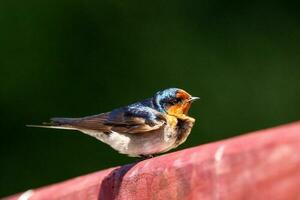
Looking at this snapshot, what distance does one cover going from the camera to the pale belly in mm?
3211

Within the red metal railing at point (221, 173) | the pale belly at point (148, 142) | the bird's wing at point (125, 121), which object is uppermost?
the red metal railing at point (221, 173)

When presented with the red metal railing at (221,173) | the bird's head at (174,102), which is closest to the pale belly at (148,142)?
the bird's head at (174,102)

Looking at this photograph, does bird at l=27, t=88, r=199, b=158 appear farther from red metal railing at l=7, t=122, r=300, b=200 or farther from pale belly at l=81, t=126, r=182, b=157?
red metal railing at l=7, t=122, r=300, b=200

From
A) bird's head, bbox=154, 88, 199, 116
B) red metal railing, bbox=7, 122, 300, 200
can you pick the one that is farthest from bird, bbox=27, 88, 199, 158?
red metal railing, bbox=7, 122, 300, 200

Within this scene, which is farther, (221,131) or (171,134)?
(221,131)

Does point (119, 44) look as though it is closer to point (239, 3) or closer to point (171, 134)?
point (239, 3)

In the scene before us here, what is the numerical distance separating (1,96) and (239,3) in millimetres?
1745

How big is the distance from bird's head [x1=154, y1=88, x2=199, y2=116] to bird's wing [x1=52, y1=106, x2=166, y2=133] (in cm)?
7

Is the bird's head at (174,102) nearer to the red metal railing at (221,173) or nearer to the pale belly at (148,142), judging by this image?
the pale belly at (148,142)

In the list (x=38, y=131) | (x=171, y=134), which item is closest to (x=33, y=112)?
(x=38, y=131)

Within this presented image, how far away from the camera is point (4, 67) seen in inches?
262

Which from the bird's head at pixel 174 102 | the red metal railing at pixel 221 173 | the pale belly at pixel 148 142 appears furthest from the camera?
the bird's head at pixel 174 102

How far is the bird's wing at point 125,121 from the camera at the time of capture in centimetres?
328

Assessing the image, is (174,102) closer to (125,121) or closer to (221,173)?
(125,121)
